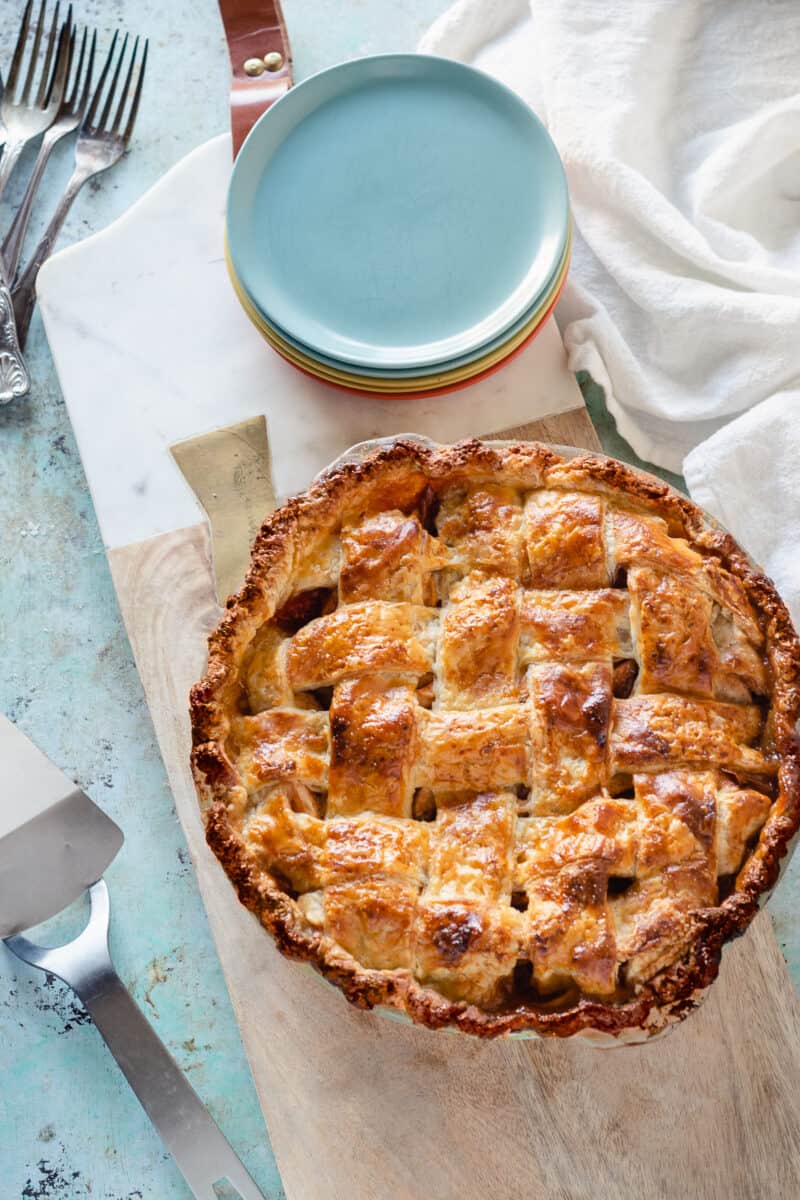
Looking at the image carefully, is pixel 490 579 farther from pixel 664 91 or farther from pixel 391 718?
pixel 664 91

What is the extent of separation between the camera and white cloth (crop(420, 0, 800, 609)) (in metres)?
2.27

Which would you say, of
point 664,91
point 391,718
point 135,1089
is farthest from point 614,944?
point 664,91

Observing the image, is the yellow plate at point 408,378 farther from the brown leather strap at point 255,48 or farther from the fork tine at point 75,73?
the fork tine at point 75,73

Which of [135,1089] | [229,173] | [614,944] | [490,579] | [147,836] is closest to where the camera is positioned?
[614,944]

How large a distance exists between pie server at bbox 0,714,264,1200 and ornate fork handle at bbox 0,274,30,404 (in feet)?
2.23

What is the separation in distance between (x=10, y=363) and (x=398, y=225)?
2.59 feet

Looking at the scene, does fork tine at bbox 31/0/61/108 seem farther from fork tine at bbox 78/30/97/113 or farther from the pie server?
the pie server

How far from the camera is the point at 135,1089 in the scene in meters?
2.11

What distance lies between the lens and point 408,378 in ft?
7.36

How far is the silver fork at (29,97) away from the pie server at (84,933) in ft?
4.00

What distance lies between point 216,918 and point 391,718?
58cm

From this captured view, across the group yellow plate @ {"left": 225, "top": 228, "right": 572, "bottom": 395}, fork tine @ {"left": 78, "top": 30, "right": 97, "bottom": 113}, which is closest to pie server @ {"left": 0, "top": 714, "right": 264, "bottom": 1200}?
yellow plate @ {"left": 225, "top": 228, "right": 572, "bottom": 395}

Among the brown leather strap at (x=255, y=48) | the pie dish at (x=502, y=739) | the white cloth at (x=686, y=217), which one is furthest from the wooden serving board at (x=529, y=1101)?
the brown leather strap at (x=255, y=48)

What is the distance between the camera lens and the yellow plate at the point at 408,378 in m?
2.24
